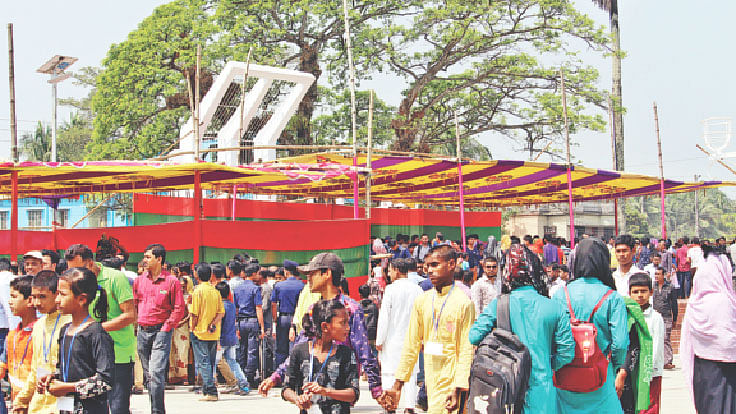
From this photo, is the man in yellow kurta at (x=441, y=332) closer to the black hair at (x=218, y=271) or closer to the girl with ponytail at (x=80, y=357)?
the girl with ponytail at (x=80, y=357)

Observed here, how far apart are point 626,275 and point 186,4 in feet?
77.4

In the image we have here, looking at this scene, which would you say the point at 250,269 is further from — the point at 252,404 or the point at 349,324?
the point at 349,324

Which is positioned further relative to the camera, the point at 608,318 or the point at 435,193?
the point at 435,193

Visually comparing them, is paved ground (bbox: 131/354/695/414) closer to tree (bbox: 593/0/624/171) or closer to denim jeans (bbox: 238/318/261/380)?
denim jeans (bbox: 238/318/261/380)

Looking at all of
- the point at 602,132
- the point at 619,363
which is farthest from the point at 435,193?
the point at 619,363

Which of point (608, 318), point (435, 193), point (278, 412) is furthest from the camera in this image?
point (435, 193)

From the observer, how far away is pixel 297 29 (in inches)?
1042

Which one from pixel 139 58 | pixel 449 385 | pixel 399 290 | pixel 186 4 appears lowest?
pixel 449 385

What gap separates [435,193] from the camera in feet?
68.7

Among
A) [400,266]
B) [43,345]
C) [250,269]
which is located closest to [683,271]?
[250,269]

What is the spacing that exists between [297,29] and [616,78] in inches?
521

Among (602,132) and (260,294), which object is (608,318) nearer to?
(260,294)

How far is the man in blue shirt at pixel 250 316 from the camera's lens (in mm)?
8891

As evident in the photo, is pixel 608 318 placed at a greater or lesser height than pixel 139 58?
lesser
